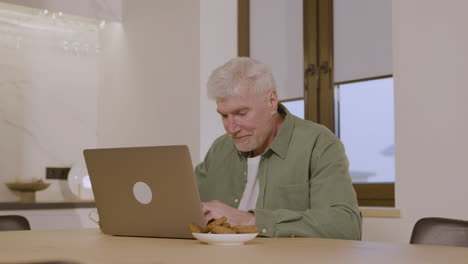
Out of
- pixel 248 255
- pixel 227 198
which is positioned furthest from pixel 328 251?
pixel 227 198

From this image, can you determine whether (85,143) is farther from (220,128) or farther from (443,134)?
(443,134)

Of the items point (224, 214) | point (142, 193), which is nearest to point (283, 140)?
point (224, 214)

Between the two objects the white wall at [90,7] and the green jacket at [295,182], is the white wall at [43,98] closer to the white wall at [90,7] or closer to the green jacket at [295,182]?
the white wall at [90,7]

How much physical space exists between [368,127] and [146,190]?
6.11 feet

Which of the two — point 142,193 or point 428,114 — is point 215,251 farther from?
point 428,114

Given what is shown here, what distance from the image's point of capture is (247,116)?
6.61 feet

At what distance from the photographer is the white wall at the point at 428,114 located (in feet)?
7.64

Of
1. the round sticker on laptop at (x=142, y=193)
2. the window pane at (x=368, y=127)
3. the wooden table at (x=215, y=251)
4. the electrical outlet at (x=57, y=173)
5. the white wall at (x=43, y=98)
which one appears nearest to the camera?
the wooden table at (x=215, y=251)

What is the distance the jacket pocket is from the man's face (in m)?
0.18

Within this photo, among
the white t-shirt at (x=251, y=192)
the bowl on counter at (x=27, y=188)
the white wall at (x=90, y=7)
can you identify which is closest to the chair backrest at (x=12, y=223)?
the white t-shirt at (x=251, y=192)

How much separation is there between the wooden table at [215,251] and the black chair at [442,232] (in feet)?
0.79

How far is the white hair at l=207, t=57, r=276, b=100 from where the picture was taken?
197 cm

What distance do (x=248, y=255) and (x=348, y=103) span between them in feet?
7.09

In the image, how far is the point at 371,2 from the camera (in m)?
3.08
